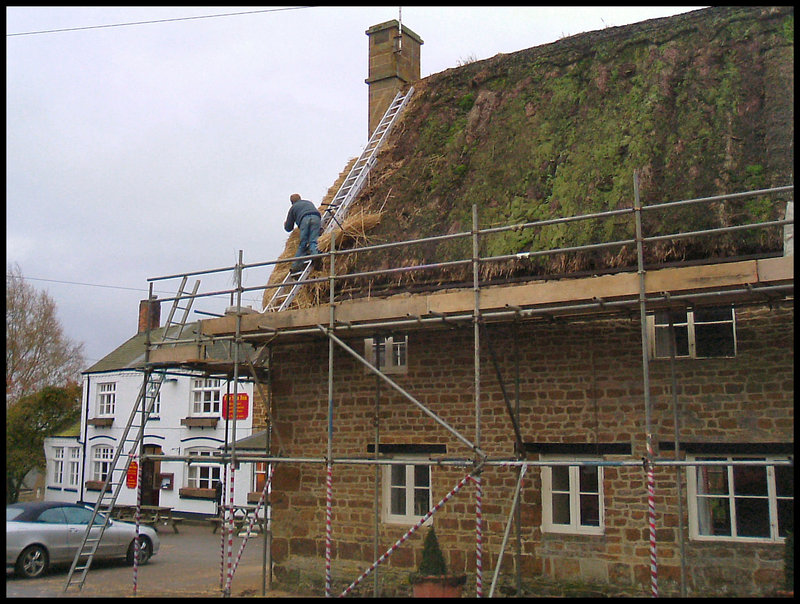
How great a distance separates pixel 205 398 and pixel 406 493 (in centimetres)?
1418

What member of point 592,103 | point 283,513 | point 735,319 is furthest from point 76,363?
point 735,319

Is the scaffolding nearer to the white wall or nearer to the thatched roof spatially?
the thatched roof

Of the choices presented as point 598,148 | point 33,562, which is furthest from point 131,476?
point 598,148

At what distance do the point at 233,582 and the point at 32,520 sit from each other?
3858 mm

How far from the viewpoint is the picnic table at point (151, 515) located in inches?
890

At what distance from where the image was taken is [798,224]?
24.1ft

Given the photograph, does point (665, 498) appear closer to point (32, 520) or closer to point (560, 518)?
point (560, 518)

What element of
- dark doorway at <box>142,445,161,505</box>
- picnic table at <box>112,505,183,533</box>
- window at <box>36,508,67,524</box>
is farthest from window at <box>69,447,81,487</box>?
window at <box>36,508,67,524</box>

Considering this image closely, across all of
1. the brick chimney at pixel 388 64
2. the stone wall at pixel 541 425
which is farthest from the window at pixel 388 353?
the brick chimney at pixel 388 64

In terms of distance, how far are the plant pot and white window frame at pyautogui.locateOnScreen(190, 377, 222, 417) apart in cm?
1526

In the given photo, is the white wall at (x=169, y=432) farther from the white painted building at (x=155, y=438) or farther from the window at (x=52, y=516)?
the window at (x=52, y=516)

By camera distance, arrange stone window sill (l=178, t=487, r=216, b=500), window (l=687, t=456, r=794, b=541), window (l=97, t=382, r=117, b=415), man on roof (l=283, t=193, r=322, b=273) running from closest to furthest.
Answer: window (l=687, t=456, r=794, b=541) → man on roof (l=283, t=193, r=322, b=273) → stone window sill (l=178, t=487, r=216, b=500) → window (l=97, t=382, r=117, b=415)

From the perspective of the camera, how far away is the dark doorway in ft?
84.5

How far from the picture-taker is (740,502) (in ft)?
32.1
